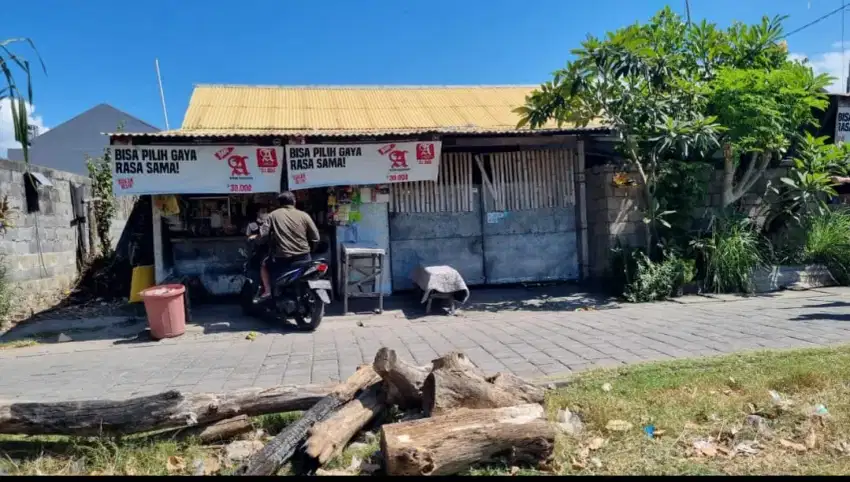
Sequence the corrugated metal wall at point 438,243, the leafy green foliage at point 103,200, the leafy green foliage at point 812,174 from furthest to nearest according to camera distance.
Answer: the leafy green foliage at point 103,200 < the corrugated metal wall at point 438,243 < the leafy green foliage at point 812,174

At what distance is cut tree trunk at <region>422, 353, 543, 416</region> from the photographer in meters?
3.34

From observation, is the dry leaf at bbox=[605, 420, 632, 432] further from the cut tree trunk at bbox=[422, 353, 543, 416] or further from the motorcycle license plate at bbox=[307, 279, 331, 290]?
the motorcycle license plate at bbox=[307, 279, 331, 290]

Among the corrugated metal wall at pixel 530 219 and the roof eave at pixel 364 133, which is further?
the corrugated metal wall at pixel 530 219

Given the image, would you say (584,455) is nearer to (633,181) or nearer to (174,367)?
(174,367)

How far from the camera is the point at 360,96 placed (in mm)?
12758

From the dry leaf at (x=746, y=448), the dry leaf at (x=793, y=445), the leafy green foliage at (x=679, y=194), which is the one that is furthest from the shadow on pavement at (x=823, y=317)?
the dry leaf at (x=746, y=448)

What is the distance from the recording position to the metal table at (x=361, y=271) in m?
8.20

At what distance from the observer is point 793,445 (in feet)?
10.3

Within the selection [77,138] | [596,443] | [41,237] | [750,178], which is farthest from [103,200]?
[77,138]

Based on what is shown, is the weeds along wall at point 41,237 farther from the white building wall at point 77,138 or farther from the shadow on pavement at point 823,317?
the white building wall at point 77,138

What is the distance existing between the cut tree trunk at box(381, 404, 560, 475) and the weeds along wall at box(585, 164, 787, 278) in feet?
22.4

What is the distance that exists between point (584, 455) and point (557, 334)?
3274mm

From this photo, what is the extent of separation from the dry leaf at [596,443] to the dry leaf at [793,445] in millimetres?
1030

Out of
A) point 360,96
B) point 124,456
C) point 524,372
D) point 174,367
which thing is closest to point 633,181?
point 524,372
